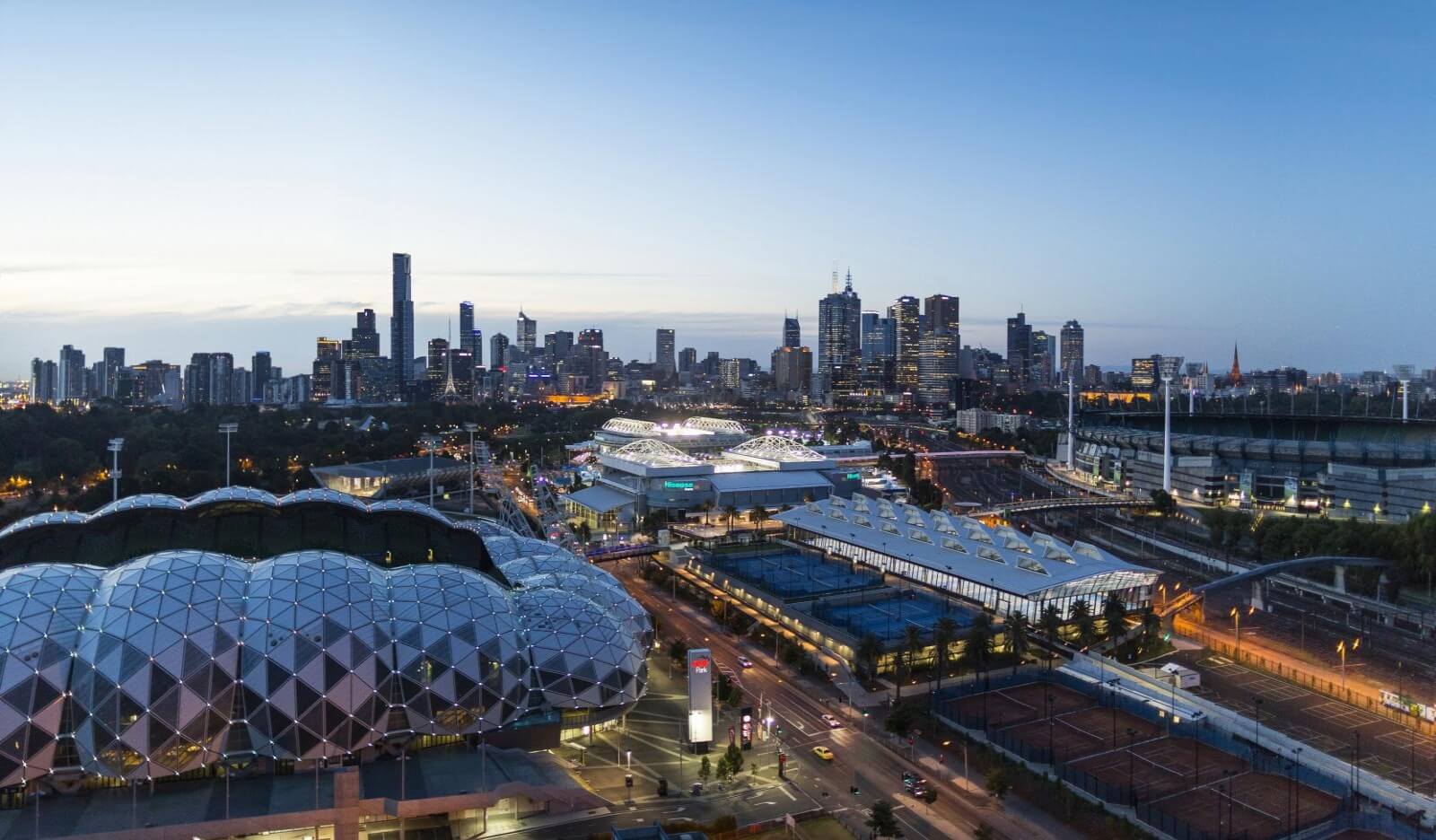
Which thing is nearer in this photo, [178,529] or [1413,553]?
[178,529]

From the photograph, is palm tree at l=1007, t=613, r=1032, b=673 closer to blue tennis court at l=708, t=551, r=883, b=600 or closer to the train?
blue tennis court at l=708, t=551, r=883, b=600

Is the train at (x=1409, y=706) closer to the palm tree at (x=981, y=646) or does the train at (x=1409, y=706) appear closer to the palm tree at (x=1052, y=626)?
the palm tree at (x=1052, y=626)

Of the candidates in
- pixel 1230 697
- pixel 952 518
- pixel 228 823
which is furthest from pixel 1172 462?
pixel 228 823

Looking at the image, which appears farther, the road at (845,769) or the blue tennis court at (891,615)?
the blue tennis court at (891,615)

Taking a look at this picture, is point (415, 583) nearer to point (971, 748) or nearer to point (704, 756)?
point (704, 756)

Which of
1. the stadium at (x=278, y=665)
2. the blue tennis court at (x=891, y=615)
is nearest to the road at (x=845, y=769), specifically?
the blue tennis court at (x=891, y=615)

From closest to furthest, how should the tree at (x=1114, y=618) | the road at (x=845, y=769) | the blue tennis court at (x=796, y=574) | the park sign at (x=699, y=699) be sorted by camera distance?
the road at (x=845, y=769)
the park sign at (x=699, y=699)
the tree at (x=1114, y=618)
the blue tennis court at (x=796, y=574)

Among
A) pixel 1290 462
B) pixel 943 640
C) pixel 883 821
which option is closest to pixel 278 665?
pixel 883 821

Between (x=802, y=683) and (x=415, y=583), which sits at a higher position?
(x=415, y=583)
